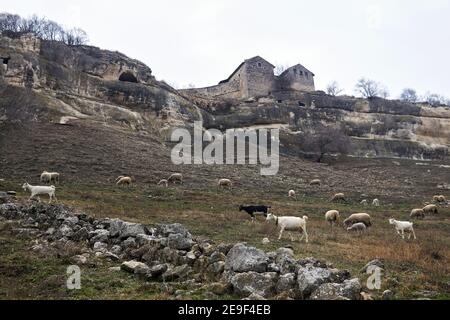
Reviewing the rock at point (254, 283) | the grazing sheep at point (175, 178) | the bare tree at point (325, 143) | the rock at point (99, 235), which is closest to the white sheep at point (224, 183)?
the grazing sheep at point (175, 178)

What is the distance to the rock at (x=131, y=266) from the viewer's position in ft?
34.0

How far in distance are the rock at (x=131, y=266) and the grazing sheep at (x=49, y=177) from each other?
1762cm

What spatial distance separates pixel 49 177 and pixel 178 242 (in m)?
17.4

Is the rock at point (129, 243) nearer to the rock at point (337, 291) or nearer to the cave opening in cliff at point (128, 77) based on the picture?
the rock at point (337, 291)

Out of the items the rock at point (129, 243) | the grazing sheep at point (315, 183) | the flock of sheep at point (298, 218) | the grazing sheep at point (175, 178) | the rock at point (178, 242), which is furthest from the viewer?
the grazing sheep at point (315, 183)

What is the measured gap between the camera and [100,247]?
1241 cm

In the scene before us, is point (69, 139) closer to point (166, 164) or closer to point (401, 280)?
point (166, 164)

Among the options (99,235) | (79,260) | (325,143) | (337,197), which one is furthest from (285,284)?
(325,143)

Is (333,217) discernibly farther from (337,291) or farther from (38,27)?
(38,27)

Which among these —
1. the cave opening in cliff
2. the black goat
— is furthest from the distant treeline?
the black goat

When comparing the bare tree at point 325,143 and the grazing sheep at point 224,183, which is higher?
the bare tree at point 325,143

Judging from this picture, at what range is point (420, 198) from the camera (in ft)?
120

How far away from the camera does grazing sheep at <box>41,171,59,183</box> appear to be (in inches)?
1042

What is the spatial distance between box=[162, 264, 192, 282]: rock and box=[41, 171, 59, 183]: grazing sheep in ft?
61.3
